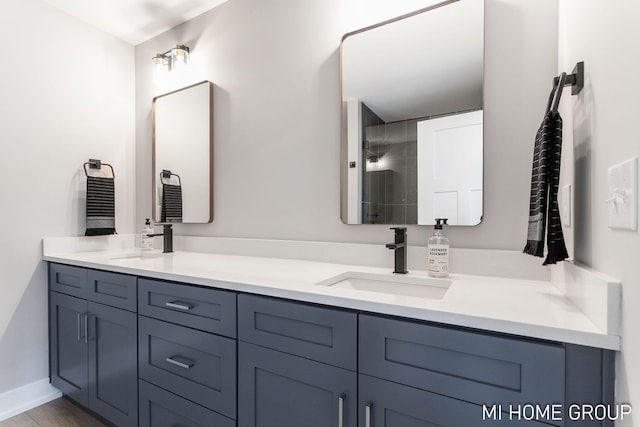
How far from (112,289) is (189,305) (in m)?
0.61

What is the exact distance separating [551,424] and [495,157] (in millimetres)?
944

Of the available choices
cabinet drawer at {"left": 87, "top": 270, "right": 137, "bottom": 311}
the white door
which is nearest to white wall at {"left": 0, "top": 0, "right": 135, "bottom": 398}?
cabinet drawer at {"left": 87, "top": 270, "right": 137, "bottom": 311}

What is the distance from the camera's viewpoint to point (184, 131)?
227cm

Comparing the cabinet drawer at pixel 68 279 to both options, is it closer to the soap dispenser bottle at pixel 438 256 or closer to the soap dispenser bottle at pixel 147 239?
the soap dispenser bottle at pixel 147 239

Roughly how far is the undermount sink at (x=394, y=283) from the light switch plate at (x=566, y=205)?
16.9 inches

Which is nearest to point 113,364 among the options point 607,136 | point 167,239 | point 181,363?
point 181,363

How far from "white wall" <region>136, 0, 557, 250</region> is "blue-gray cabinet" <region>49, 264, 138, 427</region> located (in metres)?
0.68

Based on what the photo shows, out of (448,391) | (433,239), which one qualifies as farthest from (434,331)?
(433,239)

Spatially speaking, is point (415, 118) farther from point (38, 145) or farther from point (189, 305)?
point (38, 145)

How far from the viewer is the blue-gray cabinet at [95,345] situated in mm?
1536

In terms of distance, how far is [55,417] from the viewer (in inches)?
72.7

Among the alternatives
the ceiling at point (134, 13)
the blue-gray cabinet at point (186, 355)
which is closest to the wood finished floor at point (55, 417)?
the blue-gray cabinet at point (186, 355)

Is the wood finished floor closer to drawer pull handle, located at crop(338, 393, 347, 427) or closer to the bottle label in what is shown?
drawer pull handle, located at crop(338, 393, 347, 427)

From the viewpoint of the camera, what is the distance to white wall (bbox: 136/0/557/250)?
4.16ft
